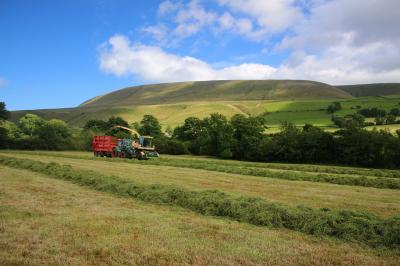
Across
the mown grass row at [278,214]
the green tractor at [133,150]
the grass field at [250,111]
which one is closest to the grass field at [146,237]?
the mown grass row at [278,214]

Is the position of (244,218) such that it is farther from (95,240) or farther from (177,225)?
(95,240)

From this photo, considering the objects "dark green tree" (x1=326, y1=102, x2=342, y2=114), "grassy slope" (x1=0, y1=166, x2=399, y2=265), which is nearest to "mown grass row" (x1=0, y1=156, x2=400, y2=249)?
"grassy slope" (x1=0, y1=166, x2=399, y2=265)

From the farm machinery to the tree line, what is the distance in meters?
8.76

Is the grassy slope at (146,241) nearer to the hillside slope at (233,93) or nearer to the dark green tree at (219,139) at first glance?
the dark green tree at (219,139)

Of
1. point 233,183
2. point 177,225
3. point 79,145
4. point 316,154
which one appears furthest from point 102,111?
point 177,225

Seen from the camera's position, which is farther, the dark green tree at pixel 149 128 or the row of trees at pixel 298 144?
the dark green tree at pixel 149 128

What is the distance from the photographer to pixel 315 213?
10.6 meters

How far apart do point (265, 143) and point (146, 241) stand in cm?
3973

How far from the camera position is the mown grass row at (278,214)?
922cm

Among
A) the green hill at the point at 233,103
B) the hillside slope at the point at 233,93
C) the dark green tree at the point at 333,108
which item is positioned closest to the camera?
the dark green tree at the point at 333,108

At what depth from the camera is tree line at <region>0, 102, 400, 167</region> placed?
128 ft

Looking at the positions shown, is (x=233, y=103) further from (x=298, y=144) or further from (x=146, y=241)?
(x=146, y=241)

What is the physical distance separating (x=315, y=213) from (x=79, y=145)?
169ft

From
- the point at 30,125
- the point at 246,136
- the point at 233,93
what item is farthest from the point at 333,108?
the point at 233,93
